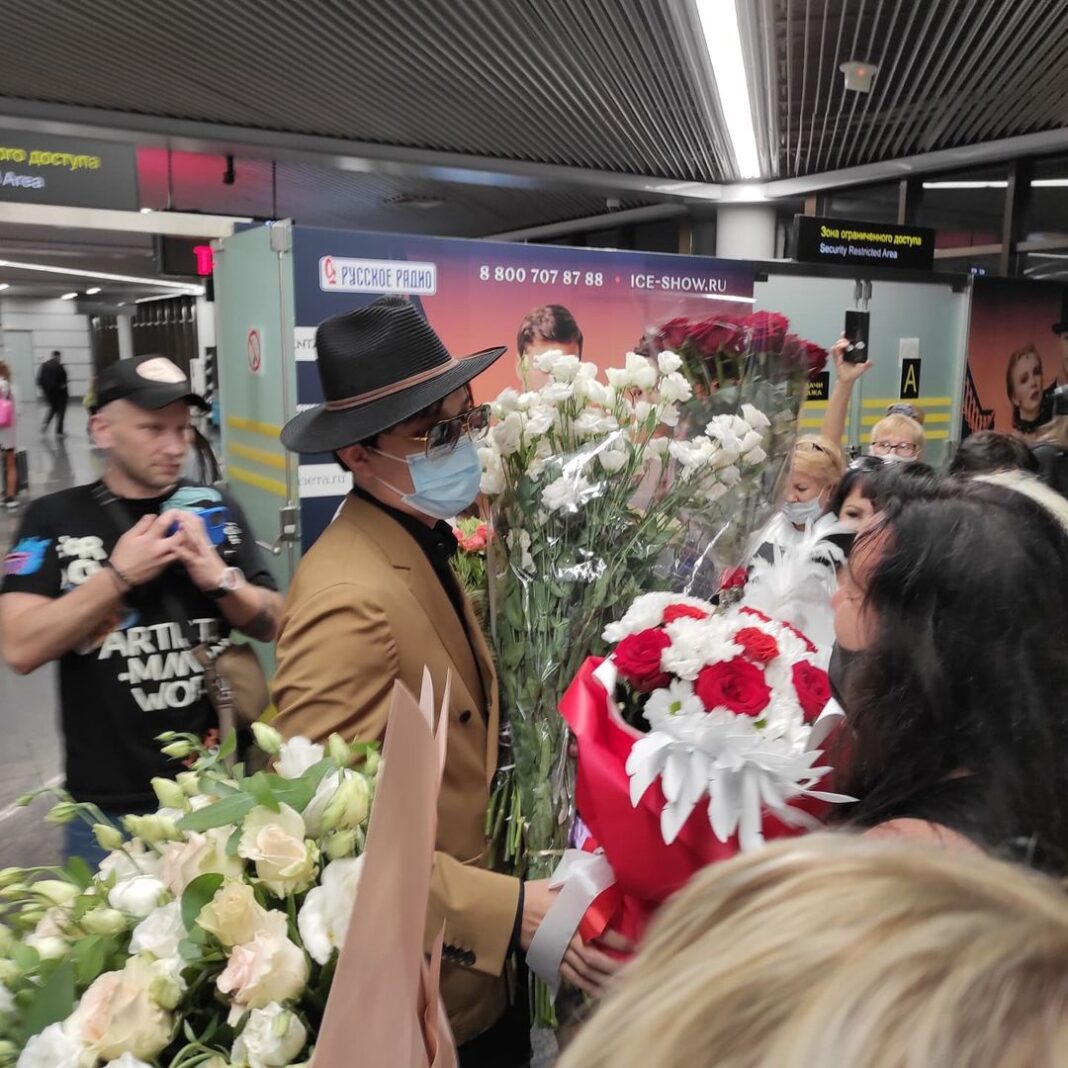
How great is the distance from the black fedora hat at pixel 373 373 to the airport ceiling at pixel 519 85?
12.7 ft

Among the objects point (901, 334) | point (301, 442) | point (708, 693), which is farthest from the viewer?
point (901, 334)

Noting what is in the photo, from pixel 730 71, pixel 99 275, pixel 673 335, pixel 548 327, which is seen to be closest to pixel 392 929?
pixel 673 335

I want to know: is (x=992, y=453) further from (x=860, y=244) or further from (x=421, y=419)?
(x=860, y=244)

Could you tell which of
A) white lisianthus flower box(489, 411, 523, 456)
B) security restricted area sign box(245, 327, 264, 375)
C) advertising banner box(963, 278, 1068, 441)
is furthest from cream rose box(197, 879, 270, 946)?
advertising banner box(963, 278, 1068, 441)

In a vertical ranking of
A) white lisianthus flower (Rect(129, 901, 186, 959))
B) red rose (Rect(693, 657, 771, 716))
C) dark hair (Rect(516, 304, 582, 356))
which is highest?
dark hair (Rect(516, 304, 582, 356))

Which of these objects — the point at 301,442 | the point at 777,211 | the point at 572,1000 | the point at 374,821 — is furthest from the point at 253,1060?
the point at 777,211

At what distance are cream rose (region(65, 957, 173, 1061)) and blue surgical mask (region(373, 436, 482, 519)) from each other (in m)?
1.00

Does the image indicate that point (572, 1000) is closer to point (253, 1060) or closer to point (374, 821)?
point (253, 1060)

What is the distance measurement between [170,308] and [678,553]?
1896 cm

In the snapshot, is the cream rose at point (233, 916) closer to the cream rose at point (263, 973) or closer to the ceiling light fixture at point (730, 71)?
the cream rose at point (263, 973)

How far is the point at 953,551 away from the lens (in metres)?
1.06

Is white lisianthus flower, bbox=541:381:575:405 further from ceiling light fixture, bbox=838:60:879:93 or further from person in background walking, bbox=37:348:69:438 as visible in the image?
person in background walking, bbox=37:348:69:438

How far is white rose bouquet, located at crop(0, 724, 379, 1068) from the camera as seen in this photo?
25.8 inches

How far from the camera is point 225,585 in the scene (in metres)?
1.88
